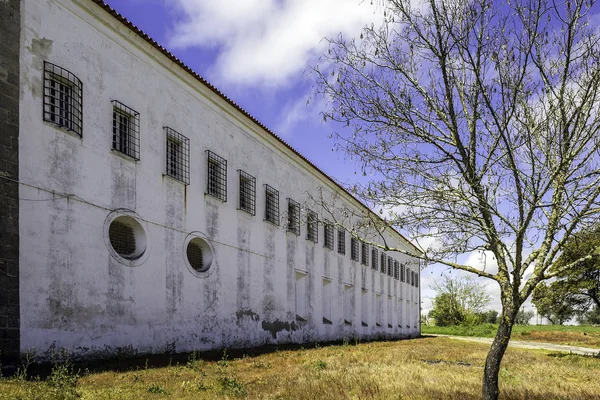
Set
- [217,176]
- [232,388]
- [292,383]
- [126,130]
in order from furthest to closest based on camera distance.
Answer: [217,176], [126,130], [292,383], [232,388]

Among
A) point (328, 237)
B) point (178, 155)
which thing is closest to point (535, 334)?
point (328, 237)

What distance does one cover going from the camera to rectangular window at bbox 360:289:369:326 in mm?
30938

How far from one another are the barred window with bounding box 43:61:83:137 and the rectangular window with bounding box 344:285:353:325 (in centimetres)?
1952

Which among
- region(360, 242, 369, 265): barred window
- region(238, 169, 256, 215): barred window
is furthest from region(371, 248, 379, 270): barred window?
region(238, 169, 256, 215): barred window

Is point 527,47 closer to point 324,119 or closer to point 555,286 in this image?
point 324,119

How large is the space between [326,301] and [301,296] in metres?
3.28

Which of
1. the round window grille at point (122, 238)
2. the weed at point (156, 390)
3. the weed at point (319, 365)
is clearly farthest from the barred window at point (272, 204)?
the weed at point (156, 390)

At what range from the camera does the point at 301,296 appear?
22891mm

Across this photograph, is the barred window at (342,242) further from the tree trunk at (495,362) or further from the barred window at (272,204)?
the tree trunk at (495,362)

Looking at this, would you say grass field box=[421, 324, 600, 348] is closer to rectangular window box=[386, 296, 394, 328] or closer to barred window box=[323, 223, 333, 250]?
rectangular window box=[386, 296, 394, 328]

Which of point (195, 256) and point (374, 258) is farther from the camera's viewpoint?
point (374, 258)

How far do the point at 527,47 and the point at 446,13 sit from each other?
109 centimetres

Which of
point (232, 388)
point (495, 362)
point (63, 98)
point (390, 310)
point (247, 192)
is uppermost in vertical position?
point (63, 98)

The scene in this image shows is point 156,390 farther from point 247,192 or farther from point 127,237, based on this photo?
point 247,192
